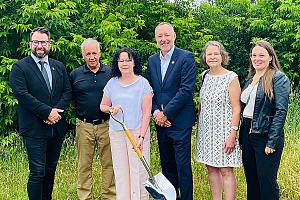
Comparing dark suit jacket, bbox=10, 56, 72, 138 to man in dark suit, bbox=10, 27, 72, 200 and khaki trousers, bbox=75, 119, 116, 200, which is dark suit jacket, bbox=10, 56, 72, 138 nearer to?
man in dark suit, bbox=10, 27, 72, 200

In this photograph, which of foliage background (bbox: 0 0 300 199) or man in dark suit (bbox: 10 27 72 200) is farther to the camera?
foliage background (bbox: 0 0 300 199)

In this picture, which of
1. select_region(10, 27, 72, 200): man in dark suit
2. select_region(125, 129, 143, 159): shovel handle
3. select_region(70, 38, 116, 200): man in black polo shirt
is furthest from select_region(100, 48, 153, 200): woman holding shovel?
select_region(10, 27, 72, 200): man in dark suit

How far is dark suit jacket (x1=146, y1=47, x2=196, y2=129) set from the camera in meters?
5.18

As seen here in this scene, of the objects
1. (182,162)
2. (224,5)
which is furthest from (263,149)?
(224,5)

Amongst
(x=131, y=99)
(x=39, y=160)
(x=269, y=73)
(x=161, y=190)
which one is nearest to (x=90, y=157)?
(x=39, y=160)

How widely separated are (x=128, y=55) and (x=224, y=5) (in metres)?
5.91

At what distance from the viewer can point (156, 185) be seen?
16.3 feet

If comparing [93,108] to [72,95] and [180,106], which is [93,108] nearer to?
[72,95]

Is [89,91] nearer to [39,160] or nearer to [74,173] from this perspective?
[39,160]

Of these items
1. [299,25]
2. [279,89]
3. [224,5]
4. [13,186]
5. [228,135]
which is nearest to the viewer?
[279,89]

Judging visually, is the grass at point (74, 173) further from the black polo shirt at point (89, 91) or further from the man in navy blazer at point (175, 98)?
the black polo shirt at point (89, 91)

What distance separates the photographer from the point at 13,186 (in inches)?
243

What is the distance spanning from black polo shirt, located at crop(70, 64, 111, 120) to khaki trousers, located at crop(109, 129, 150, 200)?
40 centimetres

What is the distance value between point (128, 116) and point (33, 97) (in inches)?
40.4
